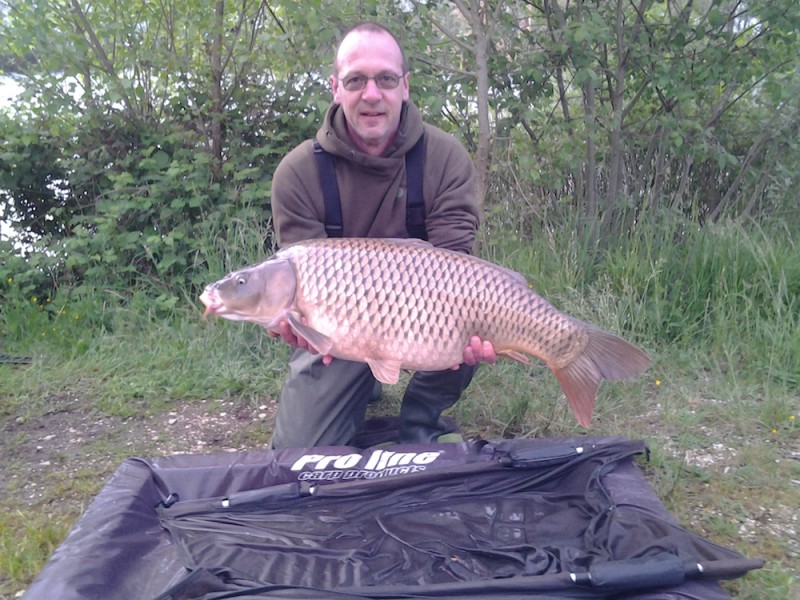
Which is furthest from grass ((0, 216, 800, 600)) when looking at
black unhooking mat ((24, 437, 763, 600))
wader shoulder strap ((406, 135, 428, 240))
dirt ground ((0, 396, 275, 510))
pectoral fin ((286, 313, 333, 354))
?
pectoral fin ((286, 313, 333, 354))

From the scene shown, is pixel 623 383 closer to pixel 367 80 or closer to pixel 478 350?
pixel 478 350

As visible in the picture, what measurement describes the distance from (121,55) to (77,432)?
2024 mm

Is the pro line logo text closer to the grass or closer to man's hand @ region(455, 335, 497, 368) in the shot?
man's hand @ region(455, 335, 497, 368)

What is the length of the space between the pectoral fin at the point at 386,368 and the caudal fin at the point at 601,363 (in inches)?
14.8

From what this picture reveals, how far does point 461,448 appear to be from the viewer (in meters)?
2.01

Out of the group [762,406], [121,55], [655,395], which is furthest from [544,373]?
[121,55]

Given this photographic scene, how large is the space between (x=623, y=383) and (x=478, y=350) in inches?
38.1

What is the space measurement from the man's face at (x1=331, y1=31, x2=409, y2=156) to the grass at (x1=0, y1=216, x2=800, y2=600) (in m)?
0.92

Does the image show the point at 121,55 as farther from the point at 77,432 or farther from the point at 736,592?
the point at 736,592

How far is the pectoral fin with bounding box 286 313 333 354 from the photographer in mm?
1734

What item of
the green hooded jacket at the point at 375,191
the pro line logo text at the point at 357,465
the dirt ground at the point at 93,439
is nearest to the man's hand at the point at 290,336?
the pro line logo text at the point at 357,465

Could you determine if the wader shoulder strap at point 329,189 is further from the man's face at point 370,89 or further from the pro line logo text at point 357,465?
the pro line logo text at point 357,465

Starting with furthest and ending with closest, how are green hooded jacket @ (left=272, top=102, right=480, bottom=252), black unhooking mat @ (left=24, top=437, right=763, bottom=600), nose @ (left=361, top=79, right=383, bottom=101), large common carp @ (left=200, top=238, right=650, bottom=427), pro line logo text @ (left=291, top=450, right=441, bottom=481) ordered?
green hooded jacket @ (left=272, top=102, right=480, bottom=252), nose @ (left=361, top=79, right=383, bottom=101), pro line logo text @ (left=291, top=450, right=441, bottom=481), large common carp @ (left=200, top=238, right=650, bottom=427), black unhooking mat @ (left=24, top=437, right=763, bottom=600)

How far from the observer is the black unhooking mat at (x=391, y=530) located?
142cm
